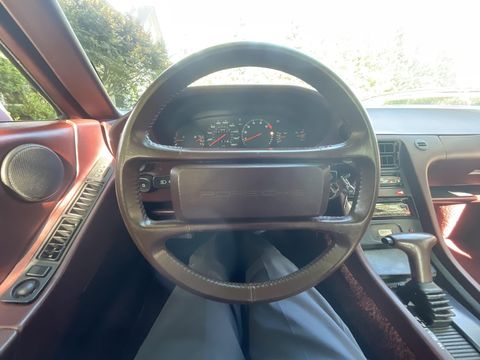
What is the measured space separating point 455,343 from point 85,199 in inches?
53.1

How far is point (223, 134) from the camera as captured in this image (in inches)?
53.5

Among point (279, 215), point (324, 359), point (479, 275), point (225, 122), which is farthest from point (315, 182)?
point (479, 275)

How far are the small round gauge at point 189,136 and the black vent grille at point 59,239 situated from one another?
502mm

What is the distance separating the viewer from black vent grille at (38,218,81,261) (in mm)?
986

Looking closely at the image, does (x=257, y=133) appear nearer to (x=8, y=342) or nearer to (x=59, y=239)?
(x=59, y=239)

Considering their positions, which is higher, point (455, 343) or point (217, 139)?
point (217, 139)

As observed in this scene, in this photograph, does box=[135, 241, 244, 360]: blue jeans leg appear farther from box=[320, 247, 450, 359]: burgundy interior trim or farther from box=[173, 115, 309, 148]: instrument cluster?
box=[173, 115, 309, 148]: instrument cluster

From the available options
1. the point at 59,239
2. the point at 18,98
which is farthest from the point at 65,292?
the point at 18,98

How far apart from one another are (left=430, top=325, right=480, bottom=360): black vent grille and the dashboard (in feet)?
2.37

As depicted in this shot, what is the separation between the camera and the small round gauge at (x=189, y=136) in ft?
4.42

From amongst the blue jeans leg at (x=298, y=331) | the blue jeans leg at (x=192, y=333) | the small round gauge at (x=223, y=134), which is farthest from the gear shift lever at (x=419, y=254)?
the small round gauge at (x=223, y=134)

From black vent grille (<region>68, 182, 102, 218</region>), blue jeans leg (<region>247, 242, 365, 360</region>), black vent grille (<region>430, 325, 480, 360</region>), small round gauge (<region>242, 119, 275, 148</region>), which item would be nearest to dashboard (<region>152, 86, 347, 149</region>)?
small round gauge (<region>242, 119, 275, 148</region>)

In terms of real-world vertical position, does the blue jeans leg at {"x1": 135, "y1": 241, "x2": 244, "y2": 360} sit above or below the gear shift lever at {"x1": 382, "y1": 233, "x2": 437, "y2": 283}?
above

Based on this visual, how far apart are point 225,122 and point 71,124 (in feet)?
1.99
